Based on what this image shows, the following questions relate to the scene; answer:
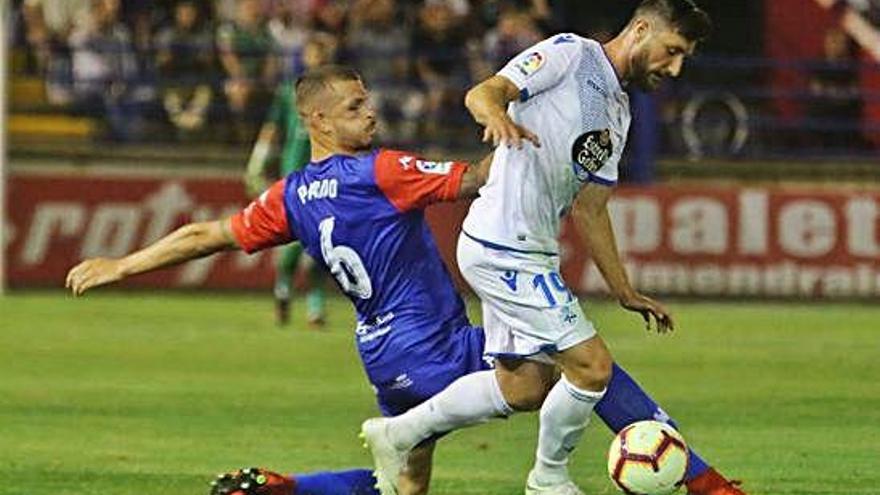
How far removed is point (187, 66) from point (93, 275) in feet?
53.1

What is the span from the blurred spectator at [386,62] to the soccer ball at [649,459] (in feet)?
49.9

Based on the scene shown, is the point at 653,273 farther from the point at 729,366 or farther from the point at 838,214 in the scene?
the point at 729,366

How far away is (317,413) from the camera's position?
1314cm

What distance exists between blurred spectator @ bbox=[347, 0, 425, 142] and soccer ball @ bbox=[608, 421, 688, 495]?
1520 cm

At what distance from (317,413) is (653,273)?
384 inches

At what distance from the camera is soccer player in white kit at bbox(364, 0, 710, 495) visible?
8.62m

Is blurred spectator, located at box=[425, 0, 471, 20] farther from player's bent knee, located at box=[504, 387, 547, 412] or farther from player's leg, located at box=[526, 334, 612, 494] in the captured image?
player's leg, located at box=[526, 334, 612, 494]

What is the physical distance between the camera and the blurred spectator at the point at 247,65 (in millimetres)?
24156

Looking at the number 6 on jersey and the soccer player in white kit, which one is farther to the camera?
the number 6 on jersey

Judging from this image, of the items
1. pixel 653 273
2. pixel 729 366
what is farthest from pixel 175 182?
pixel 729 366

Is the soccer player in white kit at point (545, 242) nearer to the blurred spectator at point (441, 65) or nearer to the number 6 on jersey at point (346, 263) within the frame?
the number 6 on jersey at point (346, 263)

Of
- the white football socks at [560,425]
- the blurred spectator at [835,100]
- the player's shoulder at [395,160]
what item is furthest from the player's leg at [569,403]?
the blurred spectator at [835,100]

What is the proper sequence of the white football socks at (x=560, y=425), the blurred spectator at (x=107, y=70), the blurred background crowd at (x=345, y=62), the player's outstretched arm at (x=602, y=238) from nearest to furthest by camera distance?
the white football socks at (x=560, y=425), the player's outstretched arm at (x=602, y=238), the blurred spectator at (x=107, y=70), the blurred background crowd at (x=345, y=62)

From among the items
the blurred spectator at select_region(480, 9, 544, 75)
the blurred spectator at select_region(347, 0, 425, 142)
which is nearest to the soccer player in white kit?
the blurred spectator at select_region(347, 0, 425, 142)
